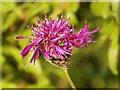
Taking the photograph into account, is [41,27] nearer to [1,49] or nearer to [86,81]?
[1,49]

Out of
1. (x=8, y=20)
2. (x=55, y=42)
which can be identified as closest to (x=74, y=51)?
(x=8, y=20)

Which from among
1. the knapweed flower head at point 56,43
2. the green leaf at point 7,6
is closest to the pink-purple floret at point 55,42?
the knapweed flower head at point 56,43


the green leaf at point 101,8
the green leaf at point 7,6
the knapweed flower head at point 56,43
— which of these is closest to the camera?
the knapweed flower head at point 56,43

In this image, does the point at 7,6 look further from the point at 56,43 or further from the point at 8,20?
the point at 56,43

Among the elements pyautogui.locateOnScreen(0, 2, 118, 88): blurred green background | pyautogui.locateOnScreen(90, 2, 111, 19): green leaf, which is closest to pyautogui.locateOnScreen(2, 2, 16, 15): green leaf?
pyautogui.locateOnScreen(0, 2, 118, 88): blurred green background

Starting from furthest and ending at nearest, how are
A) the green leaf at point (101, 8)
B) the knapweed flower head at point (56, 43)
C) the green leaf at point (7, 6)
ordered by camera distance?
the green leaf at point (7, 6)
the green leaf at point (101, 8)
the knapweed flower head at point (56, 43)

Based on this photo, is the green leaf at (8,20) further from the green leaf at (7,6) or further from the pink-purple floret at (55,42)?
the pink-purple floret at (55,42)

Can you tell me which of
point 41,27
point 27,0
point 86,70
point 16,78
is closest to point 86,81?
point 86,70

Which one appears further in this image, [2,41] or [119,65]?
[119,65]
